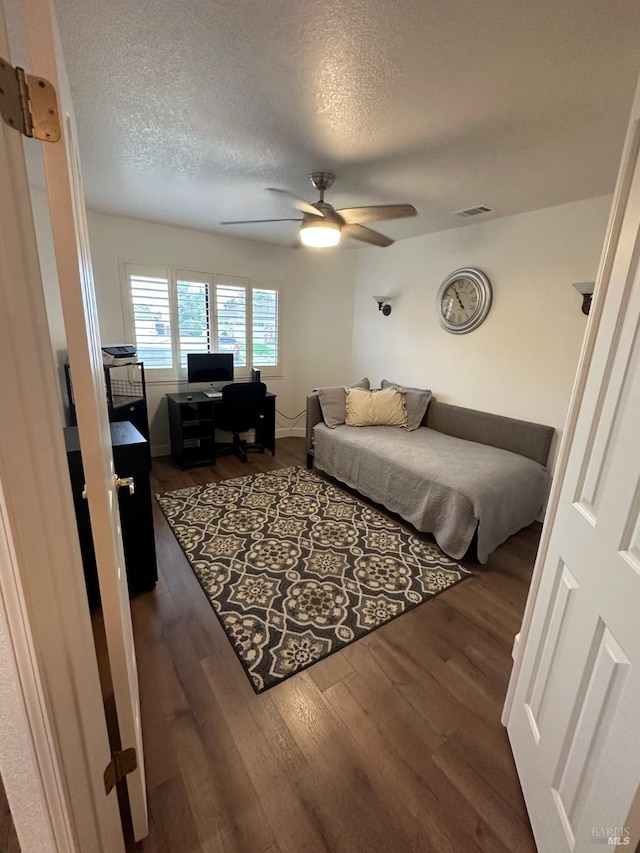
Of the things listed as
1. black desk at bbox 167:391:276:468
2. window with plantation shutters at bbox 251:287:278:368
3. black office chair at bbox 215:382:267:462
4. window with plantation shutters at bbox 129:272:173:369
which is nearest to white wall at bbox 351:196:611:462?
window with plantation shutters at bbox 251:287:278:368

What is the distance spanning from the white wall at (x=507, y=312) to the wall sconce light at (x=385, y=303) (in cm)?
7

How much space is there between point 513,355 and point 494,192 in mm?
1317

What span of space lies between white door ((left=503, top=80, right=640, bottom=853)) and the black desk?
338 cm

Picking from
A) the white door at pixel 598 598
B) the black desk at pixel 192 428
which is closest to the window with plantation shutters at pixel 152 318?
the black desk at pixel 192 428

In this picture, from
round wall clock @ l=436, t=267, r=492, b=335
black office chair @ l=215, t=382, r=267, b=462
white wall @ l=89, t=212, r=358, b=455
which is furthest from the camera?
black office chair @ l=215, t=382, r=267, b=462

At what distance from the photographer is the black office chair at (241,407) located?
154 inches

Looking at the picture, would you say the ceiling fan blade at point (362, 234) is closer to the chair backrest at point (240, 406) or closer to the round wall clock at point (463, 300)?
the round wall clock at point (463, 300)

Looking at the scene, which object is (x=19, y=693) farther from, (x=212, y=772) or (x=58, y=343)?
(x=58, y=343)

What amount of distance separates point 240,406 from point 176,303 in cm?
134

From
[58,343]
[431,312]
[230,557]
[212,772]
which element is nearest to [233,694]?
[212,772]

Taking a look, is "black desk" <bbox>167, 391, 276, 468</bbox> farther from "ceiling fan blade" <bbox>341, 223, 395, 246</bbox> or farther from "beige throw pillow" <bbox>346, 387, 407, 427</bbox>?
"ceiling fan blade" <bbox>341, 223, 395, 246</bbox>

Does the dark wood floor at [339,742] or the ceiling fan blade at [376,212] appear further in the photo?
the ceiling fan blade at [376,212]

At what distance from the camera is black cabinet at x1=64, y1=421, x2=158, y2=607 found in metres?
1.73

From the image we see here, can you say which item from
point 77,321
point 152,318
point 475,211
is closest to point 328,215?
point 475,211
